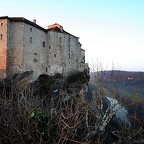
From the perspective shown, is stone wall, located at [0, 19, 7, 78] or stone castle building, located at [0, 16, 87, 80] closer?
stone wall, located at [0, 19, 7, 78]

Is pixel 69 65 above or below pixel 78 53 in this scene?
below

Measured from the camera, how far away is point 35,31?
98.5ft

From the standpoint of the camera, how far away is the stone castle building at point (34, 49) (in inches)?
1032

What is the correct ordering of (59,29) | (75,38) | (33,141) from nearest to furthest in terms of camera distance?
(33,141)
(59,29)
(75,38)

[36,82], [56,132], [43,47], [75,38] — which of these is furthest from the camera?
[75,38]

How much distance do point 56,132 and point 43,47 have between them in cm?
2729

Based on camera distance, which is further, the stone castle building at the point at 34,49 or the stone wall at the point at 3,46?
the stone castle building at the point at 34,49

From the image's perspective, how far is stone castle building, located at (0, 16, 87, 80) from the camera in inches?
1032

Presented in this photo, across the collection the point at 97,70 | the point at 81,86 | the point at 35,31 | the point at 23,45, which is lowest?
the point at 81,86

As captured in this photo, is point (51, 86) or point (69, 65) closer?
point (51, 86)

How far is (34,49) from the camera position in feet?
97.5

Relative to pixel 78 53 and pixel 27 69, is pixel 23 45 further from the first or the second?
pixel 78 53

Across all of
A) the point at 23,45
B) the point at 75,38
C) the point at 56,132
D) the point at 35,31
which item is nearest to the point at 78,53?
the point at 75,38

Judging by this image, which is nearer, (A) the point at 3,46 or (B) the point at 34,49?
(A) the point at 3,46
